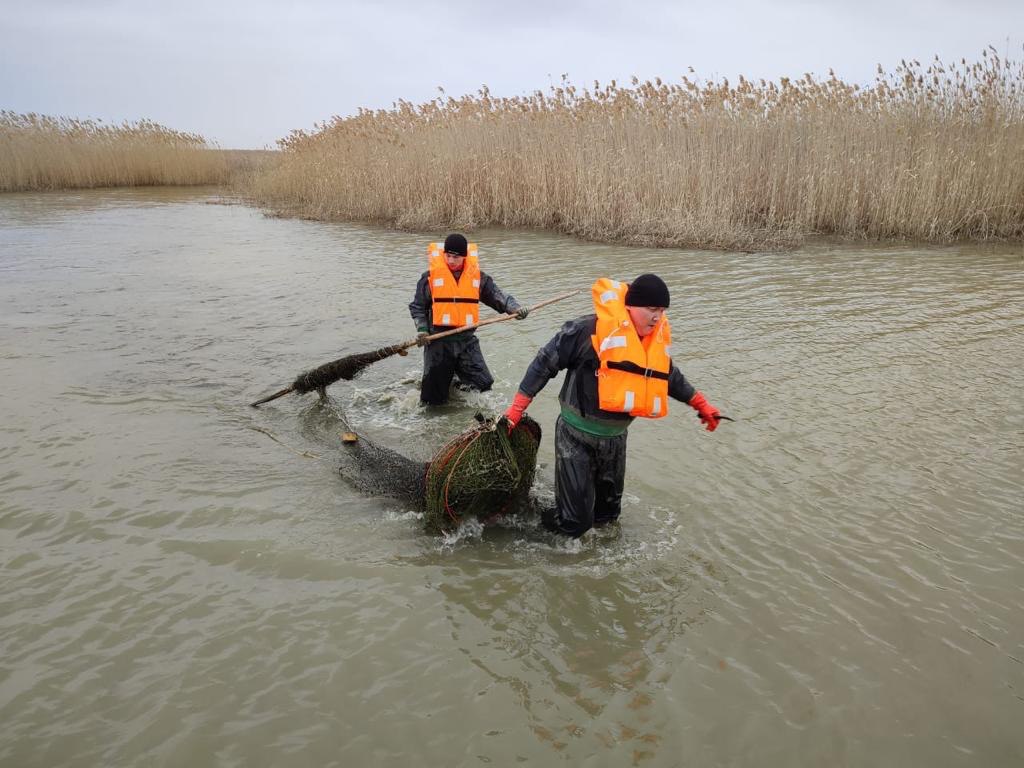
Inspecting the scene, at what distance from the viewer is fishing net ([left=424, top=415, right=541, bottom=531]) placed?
4.47 m

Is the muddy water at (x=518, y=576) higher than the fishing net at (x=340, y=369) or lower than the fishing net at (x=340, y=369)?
lower

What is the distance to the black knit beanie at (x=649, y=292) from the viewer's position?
12.6 ft

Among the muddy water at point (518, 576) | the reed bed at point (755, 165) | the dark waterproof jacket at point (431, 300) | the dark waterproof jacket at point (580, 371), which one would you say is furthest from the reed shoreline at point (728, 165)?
the dark waterproof jacket at point (580, 371)

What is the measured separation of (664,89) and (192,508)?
13160mm

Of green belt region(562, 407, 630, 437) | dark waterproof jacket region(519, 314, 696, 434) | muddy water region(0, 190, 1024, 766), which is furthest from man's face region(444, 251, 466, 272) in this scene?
green belt region(562, 407, 630, 437)

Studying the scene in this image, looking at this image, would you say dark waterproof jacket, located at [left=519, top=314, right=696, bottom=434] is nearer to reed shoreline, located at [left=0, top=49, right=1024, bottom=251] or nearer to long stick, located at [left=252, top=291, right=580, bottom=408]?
long stick, located at [left=252, top=291, right=580, bottom=408]

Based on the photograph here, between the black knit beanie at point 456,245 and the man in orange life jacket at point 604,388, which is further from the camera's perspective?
the black knit beanie at point 456,245

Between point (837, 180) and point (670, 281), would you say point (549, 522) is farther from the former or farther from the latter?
point (837, 180)

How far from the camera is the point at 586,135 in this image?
15039 millimetres

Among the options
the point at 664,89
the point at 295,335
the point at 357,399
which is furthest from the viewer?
the point at 664,89

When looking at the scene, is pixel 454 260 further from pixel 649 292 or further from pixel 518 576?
pixel 518 576

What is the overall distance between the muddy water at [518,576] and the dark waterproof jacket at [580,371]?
961 millimetres

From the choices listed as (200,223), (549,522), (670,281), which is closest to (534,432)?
(549,522)

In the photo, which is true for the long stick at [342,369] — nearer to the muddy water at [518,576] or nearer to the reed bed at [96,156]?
the muddy water at [518,576]
